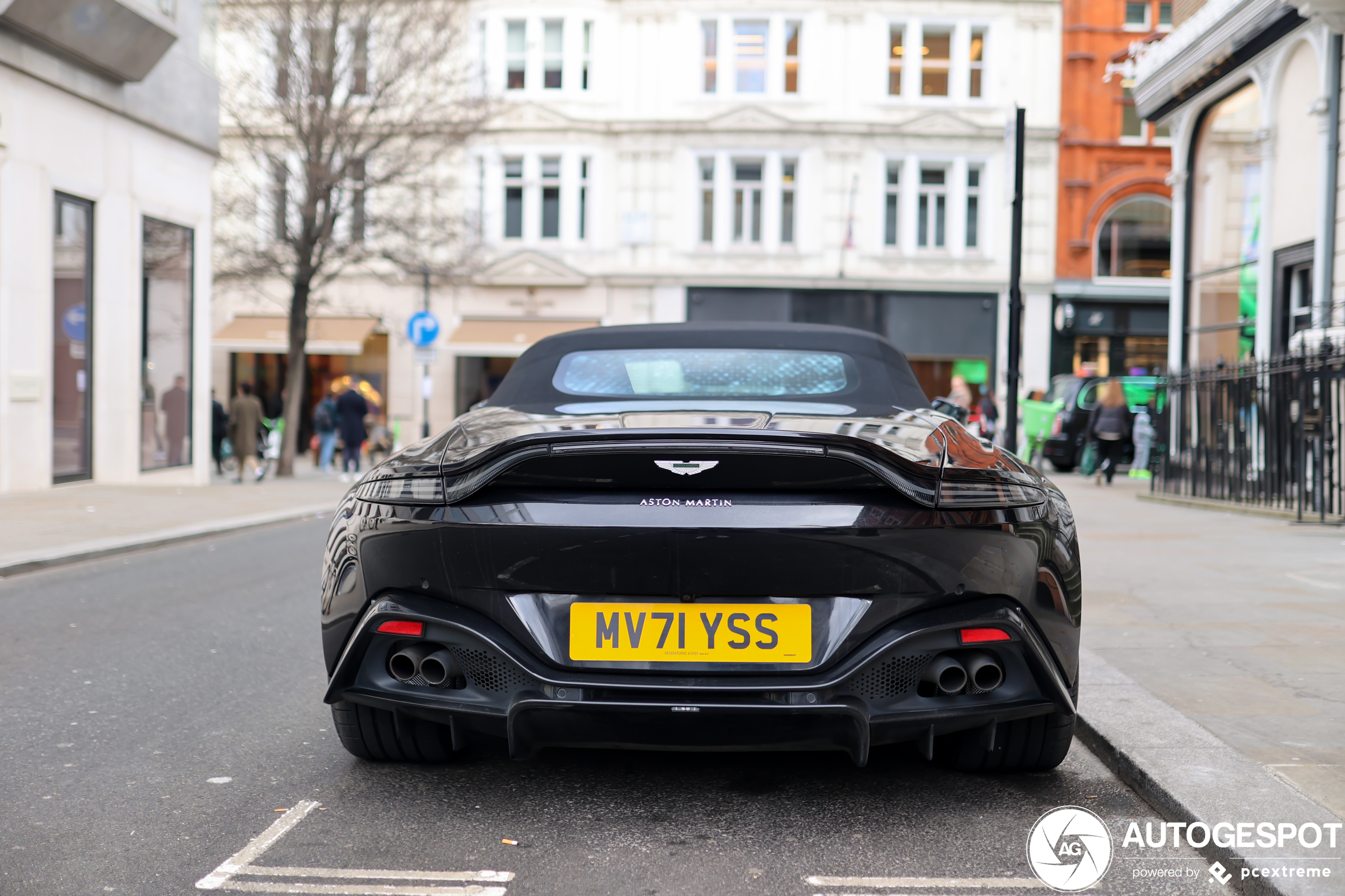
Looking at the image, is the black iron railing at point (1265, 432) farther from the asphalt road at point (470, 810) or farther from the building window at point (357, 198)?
the building window at point (357, 198)

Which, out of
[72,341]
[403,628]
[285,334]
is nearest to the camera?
[403,628]

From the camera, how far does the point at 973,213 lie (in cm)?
3130

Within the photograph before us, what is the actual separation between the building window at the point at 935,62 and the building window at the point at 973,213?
2221mm

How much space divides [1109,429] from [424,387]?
39.8 feet

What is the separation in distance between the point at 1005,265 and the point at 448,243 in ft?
49.9

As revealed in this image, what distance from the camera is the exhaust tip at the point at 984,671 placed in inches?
122

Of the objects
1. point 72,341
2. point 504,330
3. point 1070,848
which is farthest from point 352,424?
point 1070,848

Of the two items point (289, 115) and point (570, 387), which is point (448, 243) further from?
point (570, 387)

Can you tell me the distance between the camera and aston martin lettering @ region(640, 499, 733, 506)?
3010 mm

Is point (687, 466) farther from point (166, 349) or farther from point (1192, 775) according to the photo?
point (166, 349)

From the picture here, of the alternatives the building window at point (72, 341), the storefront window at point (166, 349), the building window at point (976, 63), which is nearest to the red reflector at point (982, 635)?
the building window at point (72, 341)

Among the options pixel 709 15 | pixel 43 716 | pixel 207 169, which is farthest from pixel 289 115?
pixel 43 716

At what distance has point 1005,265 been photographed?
31.2m

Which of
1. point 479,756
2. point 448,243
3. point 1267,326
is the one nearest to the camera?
point 479,756
